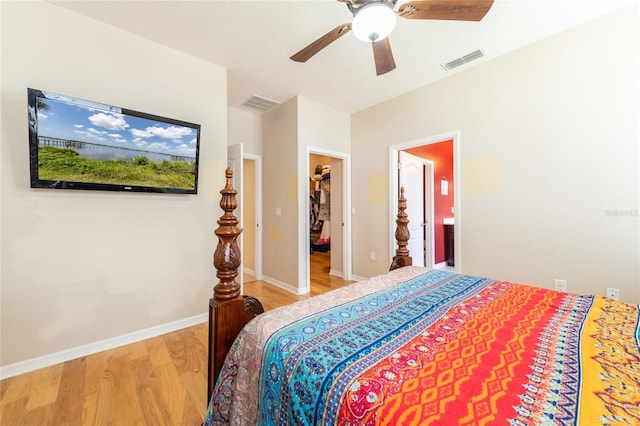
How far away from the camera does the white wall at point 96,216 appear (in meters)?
1.86

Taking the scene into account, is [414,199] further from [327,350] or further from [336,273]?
[327,350]

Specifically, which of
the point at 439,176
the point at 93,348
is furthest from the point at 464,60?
the point at 93,348

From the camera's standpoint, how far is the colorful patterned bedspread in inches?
25.1

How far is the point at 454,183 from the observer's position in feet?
10.0

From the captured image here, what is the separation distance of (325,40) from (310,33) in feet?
2.24

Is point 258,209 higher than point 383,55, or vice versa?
point 383,55

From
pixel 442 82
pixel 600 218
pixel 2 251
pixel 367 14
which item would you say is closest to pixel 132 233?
pixel 2 251

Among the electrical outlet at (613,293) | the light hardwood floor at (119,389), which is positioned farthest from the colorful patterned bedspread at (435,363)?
the electrical outlet at (613,293)

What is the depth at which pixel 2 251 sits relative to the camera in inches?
71.4

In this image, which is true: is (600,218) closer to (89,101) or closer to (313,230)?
(89,101)

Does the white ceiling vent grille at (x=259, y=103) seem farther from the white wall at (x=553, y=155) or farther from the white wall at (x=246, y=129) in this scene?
the white wall at (x=553, y=155)

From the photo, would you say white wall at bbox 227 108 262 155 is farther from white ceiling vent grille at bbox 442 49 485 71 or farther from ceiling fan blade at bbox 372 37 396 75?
white ceiling vent grille at bbox 442 49 485 71

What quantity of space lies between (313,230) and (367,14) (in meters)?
5.07

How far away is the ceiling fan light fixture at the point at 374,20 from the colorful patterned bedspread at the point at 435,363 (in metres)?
1.51
